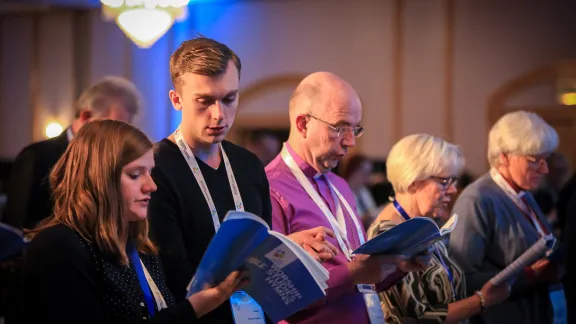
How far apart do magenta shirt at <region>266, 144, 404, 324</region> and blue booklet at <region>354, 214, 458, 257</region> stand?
173mm

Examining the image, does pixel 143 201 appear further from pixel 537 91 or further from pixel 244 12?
pixel 244 12

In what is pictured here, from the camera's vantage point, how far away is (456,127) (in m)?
9.59

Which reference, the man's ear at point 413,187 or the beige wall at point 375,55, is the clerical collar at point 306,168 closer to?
the man's ear at point 413,187

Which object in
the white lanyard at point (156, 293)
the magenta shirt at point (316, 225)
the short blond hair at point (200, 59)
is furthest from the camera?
the magenta shirt at point (316, 225)

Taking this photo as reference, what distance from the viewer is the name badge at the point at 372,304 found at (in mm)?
2719

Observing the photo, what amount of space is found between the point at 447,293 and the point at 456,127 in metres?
6.80

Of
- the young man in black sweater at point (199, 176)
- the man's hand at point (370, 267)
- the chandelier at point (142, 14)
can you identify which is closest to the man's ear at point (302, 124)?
the young man in black sweater at point (199, 176)

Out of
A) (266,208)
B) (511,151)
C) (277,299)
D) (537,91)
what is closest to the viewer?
(277,299)

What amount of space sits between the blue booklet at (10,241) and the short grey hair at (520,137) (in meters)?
2.11

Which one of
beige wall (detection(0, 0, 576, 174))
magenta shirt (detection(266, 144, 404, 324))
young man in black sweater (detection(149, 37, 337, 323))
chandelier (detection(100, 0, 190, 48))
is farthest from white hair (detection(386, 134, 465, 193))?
beige wall (detection(0, 0, 576, 174))

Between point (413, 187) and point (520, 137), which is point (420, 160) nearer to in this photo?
point (413, 187)

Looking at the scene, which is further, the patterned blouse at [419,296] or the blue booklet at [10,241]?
the patterned blouse at [419,296]

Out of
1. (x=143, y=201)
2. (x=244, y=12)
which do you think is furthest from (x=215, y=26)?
(x=143, y=201)

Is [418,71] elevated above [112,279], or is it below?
above
